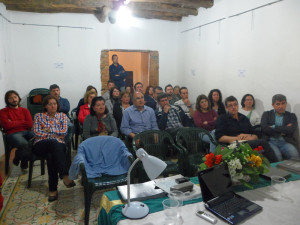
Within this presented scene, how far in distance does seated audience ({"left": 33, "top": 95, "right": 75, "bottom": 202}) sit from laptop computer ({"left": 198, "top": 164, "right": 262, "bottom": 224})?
1906mm

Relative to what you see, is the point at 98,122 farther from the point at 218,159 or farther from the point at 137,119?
the point at 218,159

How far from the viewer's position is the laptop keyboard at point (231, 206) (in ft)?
4.39

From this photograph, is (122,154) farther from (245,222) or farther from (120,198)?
(245,222)

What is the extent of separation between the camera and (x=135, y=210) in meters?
1.34

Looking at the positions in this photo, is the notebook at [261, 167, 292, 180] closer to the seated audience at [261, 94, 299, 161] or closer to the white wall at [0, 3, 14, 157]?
the seated audience at [261, 94, 299, 161]

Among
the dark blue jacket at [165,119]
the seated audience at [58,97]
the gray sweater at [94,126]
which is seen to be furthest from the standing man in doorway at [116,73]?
the gray sweater at [94,126]

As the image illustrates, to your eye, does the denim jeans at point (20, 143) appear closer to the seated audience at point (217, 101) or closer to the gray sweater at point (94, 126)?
the gray sweater at point (94, 126)

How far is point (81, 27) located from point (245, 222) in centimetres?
554

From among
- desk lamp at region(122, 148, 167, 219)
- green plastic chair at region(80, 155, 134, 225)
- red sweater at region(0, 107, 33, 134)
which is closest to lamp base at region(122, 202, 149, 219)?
desk lamp at region(122, 148, 167, 219)

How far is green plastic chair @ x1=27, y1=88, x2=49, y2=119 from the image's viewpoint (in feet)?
16.2

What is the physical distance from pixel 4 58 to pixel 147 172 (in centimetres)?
454

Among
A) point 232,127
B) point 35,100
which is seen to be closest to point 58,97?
point 35,100

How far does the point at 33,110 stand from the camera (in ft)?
16.2

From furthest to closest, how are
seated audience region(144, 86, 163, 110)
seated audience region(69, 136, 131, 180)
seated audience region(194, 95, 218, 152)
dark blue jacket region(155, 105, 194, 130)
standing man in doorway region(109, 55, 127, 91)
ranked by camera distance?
1. standing man in doorway region(109, 55, 127, 91)
2. seated audience region(144, 86, 163, 110)
3. seated audience region(194, 95, 218, 152)
4. dark blue jacket region(155, 105, 194, 130)
5. seated audience region(69, 136, 131, 180)
